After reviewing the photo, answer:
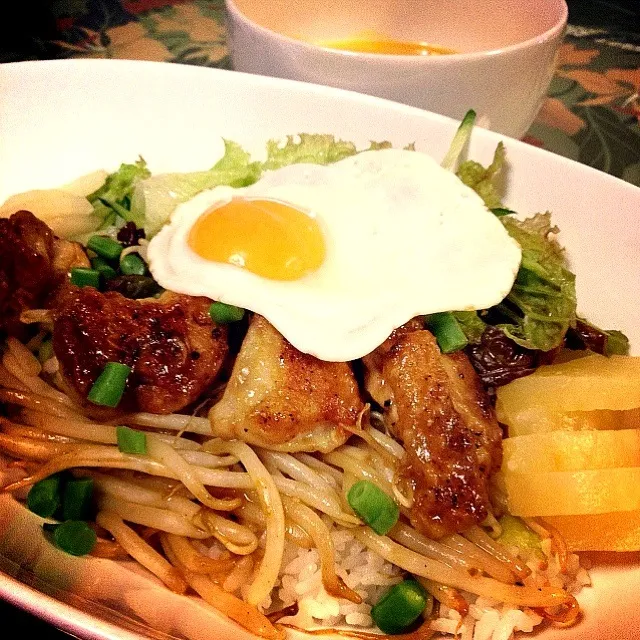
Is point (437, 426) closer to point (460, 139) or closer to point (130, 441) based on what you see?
point (130, 441)

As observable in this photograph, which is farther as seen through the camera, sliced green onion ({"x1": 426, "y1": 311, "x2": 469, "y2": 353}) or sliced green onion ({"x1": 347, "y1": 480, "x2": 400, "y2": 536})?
sliced green onion ({"x1": 426, "y1": 311, "x2": 469, "y2": 353})

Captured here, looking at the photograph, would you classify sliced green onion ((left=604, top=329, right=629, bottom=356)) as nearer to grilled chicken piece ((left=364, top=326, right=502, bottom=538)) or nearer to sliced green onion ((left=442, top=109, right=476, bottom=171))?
grilled chicken piece ((left=364, top=326, right=502, bottom=538))

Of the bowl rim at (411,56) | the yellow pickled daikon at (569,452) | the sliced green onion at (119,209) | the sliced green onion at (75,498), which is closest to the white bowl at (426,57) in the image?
the bowl rim at (411,56)

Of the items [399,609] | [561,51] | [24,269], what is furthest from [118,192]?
[561,51]

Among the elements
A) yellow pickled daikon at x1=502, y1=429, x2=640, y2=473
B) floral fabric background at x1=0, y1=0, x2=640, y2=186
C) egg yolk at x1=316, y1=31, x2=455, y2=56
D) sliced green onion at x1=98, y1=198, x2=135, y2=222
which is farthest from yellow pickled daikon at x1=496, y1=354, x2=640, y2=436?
egg yolk at x1=316, y1=31, x2=455, y2=56

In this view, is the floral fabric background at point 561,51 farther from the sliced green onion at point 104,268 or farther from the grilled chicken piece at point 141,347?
the grilled chicken piece at point 141,347

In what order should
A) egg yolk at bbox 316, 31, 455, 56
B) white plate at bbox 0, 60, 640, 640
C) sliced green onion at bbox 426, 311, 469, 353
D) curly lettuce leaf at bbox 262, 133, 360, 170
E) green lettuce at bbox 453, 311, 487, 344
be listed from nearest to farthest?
1. sliced green onion at bbox 426, 311, 469, 353
2. green lettuce at bbox 453, 311, 487, 344
3. white plate at bbox 0, 60, 640, 640
4. curly lettuce leaf at bbox 262, 133, 360, 170
5. egg yolk at bbox 316, 31, 455, 56

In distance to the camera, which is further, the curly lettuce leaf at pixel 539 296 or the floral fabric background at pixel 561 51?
the floral fabric background at pixel 561 51
